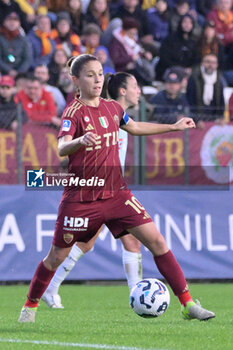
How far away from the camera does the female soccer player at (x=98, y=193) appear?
729 centimetres

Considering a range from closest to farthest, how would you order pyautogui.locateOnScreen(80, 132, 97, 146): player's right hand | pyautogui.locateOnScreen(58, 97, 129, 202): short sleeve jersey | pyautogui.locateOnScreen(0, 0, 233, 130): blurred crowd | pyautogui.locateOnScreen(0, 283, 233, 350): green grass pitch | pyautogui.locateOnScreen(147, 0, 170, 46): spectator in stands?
1. pyautogui.locateOnScreen(0, 283, 233, 350): green grass pitch
2. pyautogui.locateOnScreen(80, 132, 97, 146): player's right hand
3. pyautogui.locateOnScreen(58, 97, 129, 202): short sleeve jersey
4. pyautogui.locateOnScreen(0, 0, 233, 130): blurred crowd
5. pyautogui.locateOnScreen(147, 0, 170, 46): spectator in stands

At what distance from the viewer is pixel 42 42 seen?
17.1 meters

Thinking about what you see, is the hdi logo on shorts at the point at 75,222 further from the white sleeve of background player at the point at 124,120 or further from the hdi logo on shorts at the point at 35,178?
the hdi logo on shorts at the point at 35,178

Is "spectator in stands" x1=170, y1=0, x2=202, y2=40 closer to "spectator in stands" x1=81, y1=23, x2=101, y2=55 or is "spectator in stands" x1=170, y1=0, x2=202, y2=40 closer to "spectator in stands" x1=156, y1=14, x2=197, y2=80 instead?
"spectator in stands" x1=156, y1=14, x2=197, y2=80

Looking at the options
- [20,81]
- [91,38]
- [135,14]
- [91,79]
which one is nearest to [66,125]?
[91,79]

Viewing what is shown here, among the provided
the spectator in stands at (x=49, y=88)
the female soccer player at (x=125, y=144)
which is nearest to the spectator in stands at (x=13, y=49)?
the spectator in stands at (x=49, y=88)

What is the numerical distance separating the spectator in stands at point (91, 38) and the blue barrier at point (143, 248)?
188 inches

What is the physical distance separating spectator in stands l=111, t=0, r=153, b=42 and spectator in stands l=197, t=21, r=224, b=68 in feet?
3.88

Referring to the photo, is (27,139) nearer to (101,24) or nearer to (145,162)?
(145,162)

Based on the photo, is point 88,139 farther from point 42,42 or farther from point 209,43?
point 209,43

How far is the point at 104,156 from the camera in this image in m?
7.32

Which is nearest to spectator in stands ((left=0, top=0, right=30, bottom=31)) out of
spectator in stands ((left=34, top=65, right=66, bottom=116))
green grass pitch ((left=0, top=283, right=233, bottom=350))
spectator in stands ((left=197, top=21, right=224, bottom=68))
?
spectator in stands ((left=34, top=65, right=66, bottom=116))

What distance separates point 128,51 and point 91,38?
77 centimetres

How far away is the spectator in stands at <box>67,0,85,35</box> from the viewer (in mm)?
17984
